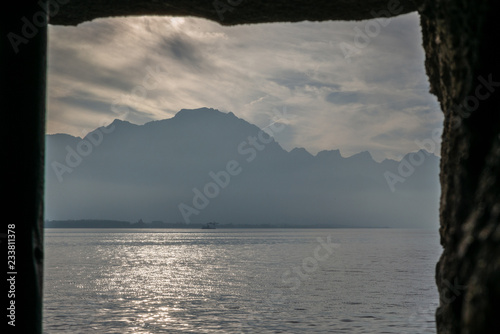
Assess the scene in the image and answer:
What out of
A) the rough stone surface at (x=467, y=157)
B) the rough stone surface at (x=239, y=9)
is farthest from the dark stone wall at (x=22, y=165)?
the rough stone surface at (x=467, y=157)

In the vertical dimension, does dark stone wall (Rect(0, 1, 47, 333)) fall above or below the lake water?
above

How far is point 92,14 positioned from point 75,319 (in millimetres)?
19890

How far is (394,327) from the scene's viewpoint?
19359mm

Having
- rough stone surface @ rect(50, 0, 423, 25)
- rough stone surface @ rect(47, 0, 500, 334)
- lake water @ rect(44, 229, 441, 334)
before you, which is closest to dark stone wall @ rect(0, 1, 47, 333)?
rough stone surface @ rect(50, 0, 423, 25)

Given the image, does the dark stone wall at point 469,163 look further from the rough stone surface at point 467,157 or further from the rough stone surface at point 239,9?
the rough stone surface at point 239,9

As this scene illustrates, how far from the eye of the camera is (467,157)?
2885mm

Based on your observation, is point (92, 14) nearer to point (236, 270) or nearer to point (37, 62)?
point (37, 62)

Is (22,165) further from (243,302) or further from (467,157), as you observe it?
(243,302)

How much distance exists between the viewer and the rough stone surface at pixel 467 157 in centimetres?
240

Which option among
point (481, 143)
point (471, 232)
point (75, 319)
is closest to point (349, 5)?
point (481, 143)

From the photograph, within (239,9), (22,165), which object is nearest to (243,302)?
(239,9)

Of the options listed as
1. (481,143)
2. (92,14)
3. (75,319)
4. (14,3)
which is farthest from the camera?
(75,319)

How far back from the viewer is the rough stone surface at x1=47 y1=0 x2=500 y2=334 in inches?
94.6

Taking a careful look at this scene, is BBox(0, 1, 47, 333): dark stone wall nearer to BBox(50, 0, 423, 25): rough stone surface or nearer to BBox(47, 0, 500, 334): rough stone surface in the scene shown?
BBox(50, 0, 423, 25): rough stone surface
